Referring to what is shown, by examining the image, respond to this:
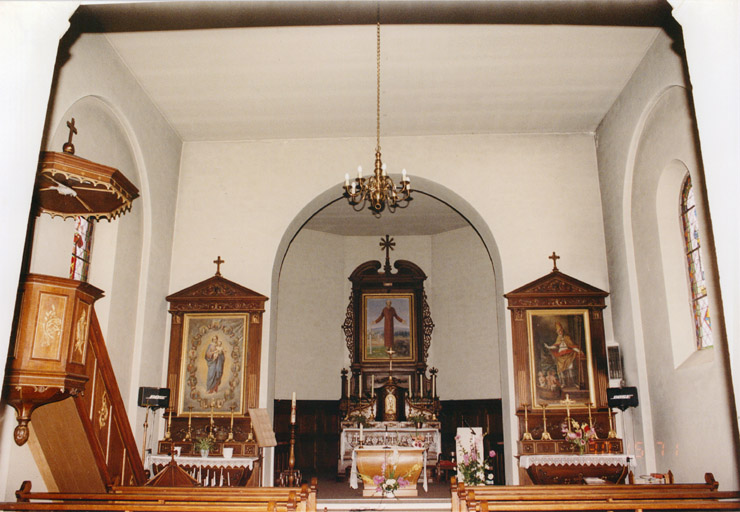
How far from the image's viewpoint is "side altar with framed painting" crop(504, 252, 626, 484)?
841cm

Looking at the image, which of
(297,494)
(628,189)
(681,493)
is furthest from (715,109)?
(628,189)

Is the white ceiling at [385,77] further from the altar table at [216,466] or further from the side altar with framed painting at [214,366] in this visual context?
the altar table at [216,466]

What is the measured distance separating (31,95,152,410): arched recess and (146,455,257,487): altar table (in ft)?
2.81

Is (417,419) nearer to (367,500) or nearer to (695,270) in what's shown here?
(367,500)

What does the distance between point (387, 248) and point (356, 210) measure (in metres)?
5.47

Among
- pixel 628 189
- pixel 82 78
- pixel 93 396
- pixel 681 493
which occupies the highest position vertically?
pixel 82 78

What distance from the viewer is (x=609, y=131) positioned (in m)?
9.15

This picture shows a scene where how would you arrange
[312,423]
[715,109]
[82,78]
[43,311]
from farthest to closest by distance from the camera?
[312,423]
[82,78]
[43,311]
[715,109]

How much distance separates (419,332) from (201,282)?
583cm

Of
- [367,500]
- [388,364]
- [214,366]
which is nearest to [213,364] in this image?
[214,366]

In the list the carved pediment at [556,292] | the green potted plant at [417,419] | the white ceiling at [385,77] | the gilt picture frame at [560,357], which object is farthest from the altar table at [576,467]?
the white ceiling at [385,77]

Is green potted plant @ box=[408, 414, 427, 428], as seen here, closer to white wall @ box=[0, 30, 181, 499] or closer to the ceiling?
white wall @ box=[0, 30, 181, 499]

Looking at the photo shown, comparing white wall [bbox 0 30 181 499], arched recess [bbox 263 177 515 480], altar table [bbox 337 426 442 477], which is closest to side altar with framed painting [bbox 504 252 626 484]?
arched recess [bbox 263 177 515 480]

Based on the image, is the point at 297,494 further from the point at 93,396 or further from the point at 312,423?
the point at 312,423
